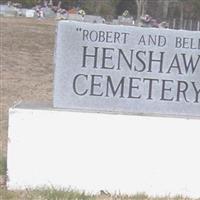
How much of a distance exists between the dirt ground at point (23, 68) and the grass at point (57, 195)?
8.17ft

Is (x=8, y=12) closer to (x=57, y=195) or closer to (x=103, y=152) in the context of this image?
(x=103, y=152)

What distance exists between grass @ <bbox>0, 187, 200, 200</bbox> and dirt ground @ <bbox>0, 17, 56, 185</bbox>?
2.49 m

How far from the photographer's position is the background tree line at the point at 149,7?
85125 millimetres

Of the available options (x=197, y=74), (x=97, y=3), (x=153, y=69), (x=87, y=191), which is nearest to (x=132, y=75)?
(x=153, y=69)

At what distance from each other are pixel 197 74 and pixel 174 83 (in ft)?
0.72

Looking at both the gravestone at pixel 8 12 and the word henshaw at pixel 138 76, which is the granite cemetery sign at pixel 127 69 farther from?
the gravestone at pixel 8 12

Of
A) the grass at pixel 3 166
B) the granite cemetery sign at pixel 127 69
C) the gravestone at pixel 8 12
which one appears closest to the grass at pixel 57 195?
the grass at pixel 3 166

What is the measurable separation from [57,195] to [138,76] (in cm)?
129

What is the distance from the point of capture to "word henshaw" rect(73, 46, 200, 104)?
627cm

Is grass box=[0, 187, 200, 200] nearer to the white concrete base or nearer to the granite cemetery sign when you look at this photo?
the white concrete base

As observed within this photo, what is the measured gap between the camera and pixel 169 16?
297 ft

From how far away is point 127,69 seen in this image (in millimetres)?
6293

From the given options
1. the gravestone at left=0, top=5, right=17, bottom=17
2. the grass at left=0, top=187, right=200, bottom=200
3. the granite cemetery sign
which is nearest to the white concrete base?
the grass at left=0, top=187, right=200, bottom=200

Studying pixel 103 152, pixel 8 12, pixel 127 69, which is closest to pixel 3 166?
pixel 103 152
